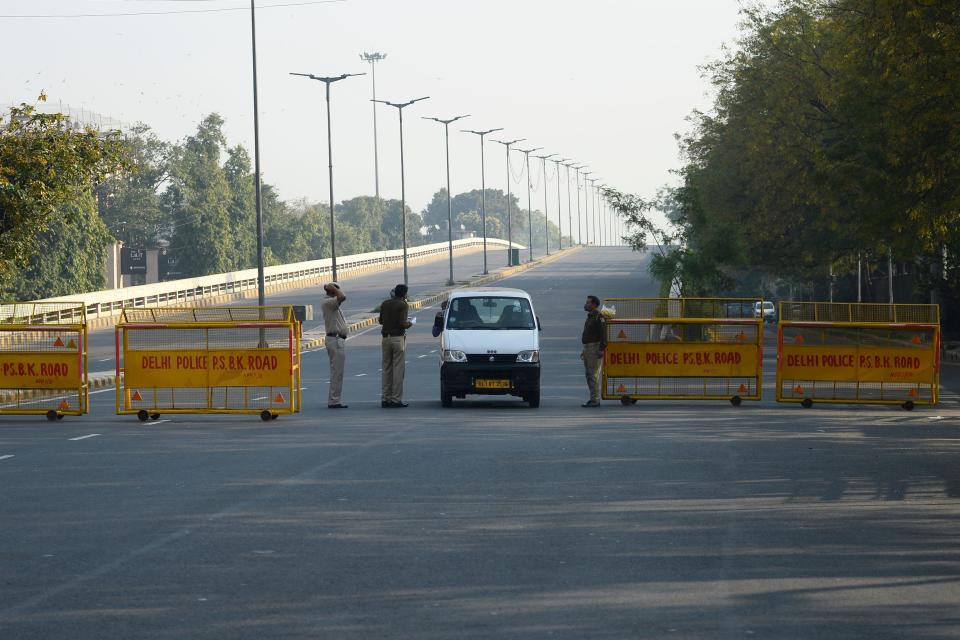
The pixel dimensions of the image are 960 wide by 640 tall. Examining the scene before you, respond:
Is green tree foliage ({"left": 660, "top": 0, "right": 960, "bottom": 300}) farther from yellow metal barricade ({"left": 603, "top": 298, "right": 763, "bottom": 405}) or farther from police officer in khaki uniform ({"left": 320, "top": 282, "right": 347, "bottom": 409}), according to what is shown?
police officer in khaki uniform ({"left": 320, "top": 282, "right": 347, "bottom": 409})

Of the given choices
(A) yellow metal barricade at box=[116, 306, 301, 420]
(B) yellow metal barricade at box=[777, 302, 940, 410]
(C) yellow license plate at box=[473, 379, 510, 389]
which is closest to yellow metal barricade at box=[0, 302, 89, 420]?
(A) yellow metal barricade at box=[116, 306, 301, 420]

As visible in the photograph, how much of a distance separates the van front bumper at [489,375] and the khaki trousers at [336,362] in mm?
1690

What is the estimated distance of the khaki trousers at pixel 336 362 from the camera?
21953 millimetres

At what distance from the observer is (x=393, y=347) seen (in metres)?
22.4

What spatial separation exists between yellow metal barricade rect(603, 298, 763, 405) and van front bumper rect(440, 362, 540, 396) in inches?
74.5

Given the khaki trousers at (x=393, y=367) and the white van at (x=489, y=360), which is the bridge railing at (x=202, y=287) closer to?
the khaki trousers at (x=393, y=367)

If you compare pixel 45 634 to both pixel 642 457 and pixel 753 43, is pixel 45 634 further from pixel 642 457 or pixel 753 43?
pixel 753 43

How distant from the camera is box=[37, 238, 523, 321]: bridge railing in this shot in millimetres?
70225

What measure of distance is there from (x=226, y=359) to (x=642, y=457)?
780 cm

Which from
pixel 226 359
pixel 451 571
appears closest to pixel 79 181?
pixel 226 359

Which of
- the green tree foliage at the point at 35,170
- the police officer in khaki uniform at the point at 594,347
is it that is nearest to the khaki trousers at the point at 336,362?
the police officer in khaki uniform at the point at 594,347

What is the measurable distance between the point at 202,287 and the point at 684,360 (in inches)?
2452

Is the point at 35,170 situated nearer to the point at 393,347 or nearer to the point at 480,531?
the point at 393,347

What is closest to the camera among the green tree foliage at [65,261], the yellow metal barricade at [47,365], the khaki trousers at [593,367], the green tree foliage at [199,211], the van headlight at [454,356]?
the yellow metal barricade at [47,365]
